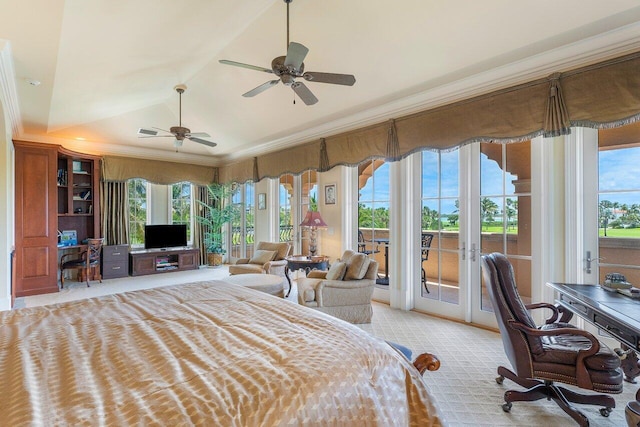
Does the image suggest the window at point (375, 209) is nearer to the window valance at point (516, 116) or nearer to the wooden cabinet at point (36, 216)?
the window valance at point (516, 116)

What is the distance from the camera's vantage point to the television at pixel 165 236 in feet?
23.0

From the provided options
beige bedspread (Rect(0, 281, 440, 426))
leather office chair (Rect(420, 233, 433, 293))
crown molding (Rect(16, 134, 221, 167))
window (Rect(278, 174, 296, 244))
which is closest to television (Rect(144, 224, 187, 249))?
crown molding (Rect(16, 134, 221, 167))

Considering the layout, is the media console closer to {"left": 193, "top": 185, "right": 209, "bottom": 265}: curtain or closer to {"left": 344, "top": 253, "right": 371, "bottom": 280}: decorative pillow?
{"left": 193, "top": 185, "right": 209, "bottom": 265}: curtain

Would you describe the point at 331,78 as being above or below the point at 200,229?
above

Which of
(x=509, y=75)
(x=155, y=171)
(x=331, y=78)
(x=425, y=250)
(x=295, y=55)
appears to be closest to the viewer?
(x=295, y=55)

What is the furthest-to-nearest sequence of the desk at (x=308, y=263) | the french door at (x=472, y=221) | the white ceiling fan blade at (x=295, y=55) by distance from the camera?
the desk at (x=308, y=263), the french door at (x=472, y=221), the white ceiling fan blade at (x=295, y=55)

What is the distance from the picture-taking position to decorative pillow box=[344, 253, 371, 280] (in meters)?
3.85

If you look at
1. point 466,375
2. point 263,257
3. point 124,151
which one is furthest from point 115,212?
point 466,375

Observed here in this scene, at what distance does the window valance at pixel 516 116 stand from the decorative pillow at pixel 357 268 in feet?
4.49

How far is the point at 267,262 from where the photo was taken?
5348mm

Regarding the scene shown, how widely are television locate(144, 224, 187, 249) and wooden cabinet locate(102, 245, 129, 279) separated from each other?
0.51m

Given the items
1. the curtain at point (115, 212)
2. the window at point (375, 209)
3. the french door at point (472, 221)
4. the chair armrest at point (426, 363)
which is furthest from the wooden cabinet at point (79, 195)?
the chair armrest at point (426, 363)

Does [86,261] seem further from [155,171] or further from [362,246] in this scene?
[362,246]

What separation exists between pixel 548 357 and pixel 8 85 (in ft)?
17.9
